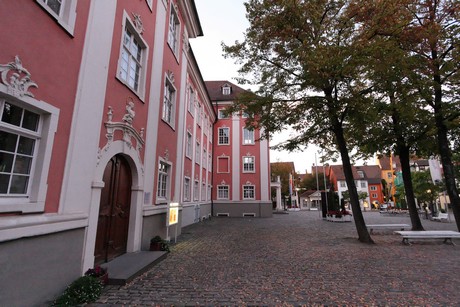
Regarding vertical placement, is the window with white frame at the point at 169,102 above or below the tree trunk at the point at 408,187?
above

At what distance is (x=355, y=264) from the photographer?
6734mm

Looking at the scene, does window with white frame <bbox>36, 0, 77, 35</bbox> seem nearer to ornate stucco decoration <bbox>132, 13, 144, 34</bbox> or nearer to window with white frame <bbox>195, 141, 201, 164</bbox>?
ornate stucco decoration <bbox>132, 13, 144, 34</bbox>

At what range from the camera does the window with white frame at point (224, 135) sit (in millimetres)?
28250

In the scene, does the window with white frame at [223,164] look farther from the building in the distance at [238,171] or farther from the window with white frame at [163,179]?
the window with white frame at [163,179]

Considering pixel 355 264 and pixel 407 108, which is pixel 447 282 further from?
pixel 407 108

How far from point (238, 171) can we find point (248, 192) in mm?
2554

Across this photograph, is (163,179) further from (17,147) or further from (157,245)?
(17,147)

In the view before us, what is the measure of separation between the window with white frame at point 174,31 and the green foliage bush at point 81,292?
9189 mm

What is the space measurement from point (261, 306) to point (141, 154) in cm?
553

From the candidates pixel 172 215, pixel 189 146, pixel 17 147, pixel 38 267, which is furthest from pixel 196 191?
pixel 17 147

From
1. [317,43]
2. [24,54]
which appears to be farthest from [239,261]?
[317,43]

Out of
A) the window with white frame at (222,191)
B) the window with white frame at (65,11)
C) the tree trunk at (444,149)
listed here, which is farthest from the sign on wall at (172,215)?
the window with white frame at (222,191)

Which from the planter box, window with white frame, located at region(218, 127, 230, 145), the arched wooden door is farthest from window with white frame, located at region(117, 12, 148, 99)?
window with white frame, located at region(218, 127, 230, 145)

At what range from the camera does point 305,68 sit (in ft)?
29.6
